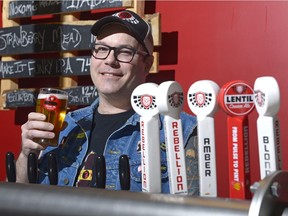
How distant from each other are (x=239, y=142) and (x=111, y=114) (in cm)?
110

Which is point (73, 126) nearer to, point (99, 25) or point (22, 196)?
point (99, 25)

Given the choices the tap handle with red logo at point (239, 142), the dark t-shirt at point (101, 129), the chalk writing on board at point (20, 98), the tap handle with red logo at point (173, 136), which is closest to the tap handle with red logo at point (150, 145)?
the tap handle with red logo at point (173, 136)

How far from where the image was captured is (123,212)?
0.58m

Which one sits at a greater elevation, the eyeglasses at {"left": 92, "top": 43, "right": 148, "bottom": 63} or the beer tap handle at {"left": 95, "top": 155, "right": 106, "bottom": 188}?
the eyeglasses at {"left": 92, "top": 43, "right": 148, "bottom": 63}

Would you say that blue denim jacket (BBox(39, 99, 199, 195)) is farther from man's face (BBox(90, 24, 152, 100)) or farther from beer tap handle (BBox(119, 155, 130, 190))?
beer tap handle (BBox(119, 155, 130, 190))

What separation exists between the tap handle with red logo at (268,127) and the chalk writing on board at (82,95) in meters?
2.03

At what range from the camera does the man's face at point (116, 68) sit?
1.66m

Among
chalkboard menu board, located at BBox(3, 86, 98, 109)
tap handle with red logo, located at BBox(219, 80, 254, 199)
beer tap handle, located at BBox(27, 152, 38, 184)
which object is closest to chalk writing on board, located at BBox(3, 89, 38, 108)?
chalkboard menu board, located at BBox(3, 86, 98, 109)

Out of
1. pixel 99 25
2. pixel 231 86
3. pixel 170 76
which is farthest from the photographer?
pixel 170 76

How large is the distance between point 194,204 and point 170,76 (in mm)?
2089

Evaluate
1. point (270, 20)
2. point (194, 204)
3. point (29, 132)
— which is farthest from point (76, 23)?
point (194, 204)

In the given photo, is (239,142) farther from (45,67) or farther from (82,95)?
(45,67)

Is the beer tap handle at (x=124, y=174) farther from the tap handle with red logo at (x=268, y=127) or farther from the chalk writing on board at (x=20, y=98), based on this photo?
the chalk writing on board at (x=20, y=98)

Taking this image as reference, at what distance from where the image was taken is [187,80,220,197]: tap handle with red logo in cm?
70
